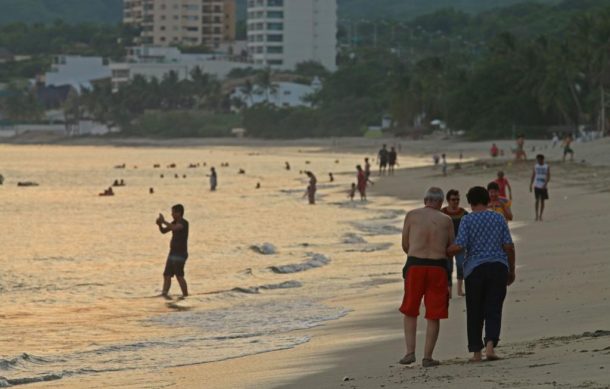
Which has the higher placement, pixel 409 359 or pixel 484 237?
pixel 484 237

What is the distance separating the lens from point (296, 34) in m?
194

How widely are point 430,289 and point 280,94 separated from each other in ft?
527

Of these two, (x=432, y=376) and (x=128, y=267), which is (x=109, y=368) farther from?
(x=128, y=267)

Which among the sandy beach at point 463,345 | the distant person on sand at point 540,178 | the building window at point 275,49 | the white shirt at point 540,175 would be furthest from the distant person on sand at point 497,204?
the building window at point 275,49

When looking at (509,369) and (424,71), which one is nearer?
(509,369)

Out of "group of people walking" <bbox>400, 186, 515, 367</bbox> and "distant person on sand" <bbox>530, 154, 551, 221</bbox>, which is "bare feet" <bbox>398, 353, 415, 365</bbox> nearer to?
"group of people walking" <bbox>400, 186, 515, 367</bbox>

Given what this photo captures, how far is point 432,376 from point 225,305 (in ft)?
25.6

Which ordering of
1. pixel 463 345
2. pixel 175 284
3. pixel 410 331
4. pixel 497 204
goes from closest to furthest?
pixel 410 331
pixel 463 345
pixel 497 204
pixel 175 284

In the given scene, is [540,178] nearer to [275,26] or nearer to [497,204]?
[497,204]

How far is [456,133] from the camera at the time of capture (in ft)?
335

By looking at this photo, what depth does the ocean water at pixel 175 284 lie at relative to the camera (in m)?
13.8

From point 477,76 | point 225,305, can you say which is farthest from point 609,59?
point 225,305

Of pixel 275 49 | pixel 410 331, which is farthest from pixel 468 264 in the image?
pixel 275 49

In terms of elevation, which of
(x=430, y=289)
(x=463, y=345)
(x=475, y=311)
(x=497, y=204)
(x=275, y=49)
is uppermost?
(x=275, y=49)
